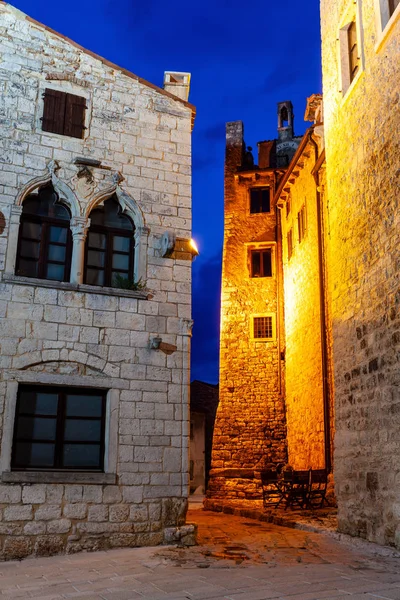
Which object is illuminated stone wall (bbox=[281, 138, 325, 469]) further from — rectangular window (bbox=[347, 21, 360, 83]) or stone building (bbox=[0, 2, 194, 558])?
stone building (bbox=[0, 2, 194, 558])

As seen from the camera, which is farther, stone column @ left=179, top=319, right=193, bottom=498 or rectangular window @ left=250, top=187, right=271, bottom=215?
rectangular window @ left=250, top=187, right=271, bottom=215

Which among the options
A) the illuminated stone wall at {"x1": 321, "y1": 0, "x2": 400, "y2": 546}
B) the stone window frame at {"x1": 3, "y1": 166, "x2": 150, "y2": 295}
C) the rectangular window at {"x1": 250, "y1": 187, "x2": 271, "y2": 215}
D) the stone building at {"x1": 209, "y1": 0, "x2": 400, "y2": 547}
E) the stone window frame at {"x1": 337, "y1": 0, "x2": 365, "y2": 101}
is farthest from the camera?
the rectangular window at {"x1": 250, "y1": 187, "x2": 271, "y2": 215}

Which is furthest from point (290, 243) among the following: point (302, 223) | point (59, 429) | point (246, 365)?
point (59, 429)

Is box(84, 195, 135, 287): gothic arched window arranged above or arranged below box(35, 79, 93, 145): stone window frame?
below

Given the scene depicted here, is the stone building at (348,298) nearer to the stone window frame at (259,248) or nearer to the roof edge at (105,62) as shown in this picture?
the stone window frame at (259,248)

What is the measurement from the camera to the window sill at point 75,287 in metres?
8.00

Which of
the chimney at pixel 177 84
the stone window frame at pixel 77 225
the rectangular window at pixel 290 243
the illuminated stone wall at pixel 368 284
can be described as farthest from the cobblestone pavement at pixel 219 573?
the rectangular window at pixel 290 243

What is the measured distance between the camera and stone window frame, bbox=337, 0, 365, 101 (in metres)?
9.55

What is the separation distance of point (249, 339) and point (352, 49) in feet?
39.4

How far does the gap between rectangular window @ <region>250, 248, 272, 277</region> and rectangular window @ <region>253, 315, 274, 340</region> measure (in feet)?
5.71

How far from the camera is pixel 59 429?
7836mm

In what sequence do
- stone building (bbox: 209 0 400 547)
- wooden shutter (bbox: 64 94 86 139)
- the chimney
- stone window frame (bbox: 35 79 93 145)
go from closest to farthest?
stone building (bbox: 209 0 400 547) < stone window frame (bbox: 35 79 93 145) < wooden shutter (bbox: 64 94 86 139) < the chimney

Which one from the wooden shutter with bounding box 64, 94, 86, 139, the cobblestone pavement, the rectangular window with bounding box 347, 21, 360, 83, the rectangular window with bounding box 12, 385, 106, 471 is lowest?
the cobblestone pavement

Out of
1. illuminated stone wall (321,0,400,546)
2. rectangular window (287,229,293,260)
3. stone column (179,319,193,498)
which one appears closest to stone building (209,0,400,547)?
illuminated stone wall (321,0,400,546)
